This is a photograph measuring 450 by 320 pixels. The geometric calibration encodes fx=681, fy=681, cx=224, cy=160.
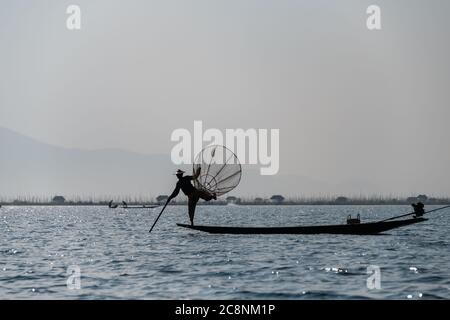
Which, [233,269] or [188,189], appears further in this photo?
[188,189]

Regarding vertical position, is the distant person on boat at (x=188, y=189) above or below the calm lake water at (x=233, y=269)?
above

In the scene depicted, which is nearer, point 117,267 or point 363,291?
point 363,291

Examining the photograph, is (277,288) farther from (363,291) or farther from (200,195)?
(200,195)

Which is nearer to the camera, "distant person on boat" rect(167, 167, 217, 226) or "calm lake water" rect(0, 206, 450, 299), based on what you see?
"calm lake water" rect(0, 206, 450, 299)

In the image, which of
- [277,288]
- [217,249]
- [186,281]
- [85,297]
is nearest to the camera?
[85,297]

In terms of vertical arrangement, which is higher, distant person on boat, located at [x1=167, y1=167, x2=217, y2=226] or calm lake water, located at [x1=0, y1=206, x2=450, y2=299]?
distant person on boat, located at [x1=167, y1=167, x2=217, y2=226]

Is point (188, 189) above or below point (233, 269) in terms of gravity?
above

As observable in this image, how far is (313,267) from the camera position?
33719 mm

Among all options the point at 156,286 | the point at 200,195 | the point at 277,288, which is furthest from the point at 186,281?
the point at 200,195

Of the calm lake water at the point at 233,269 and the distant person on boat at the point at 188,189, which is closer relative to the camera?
the calm lake water at the point at 233,269
